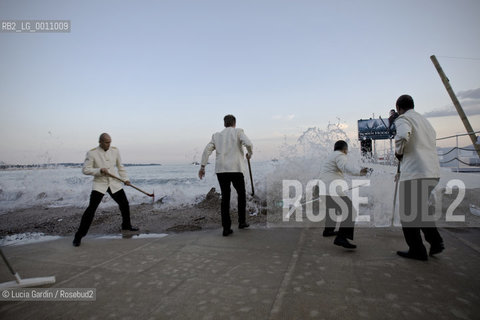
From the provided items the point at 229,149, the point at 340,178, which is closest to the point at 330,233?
the point at 340,178

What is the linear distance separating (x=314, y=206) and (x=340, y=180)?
283cm

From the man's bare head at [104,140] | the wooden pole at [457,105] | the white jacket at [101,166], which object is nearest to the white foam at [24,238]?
the white jacket at [101,166]

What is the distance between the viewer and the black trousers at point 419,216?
299 centimetres

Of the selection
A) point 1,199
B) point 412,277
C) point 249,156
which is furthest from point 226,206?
point 1,199

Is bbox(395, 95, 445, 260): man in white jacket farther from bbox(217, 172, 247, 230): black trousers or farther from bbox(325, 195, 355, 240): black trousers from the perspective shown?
bbox(217, 172, 247, 230): black trousers

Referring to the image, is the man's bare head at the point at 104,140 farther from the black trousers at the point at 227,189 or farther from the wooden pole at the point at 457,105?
the wooden pole at the point at 457,105

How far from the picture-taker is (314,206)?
255 inches

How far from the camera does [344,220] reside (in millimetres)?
3504

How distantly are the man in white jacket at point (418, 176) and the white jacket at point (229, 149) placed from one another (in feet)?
7.82

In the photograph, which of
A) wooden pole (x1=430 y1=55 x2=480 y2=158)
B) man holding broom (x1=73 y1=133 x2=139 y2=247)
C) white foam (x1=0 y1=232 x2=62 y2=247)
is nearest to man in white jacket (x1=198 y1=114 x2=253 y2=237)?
man holding broom (x1=73 y1=133 x2=139 y2=247)

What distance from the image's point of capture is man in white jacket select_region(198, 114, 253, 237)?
4586 millimetres

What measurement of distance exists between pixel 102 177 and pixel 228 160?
220cm

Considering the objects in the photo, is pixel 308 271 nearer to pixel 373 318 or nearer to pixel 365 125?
pixel 373 318

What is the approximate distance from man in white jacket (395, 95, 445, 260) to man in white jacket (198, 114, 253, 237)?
7.82ft
